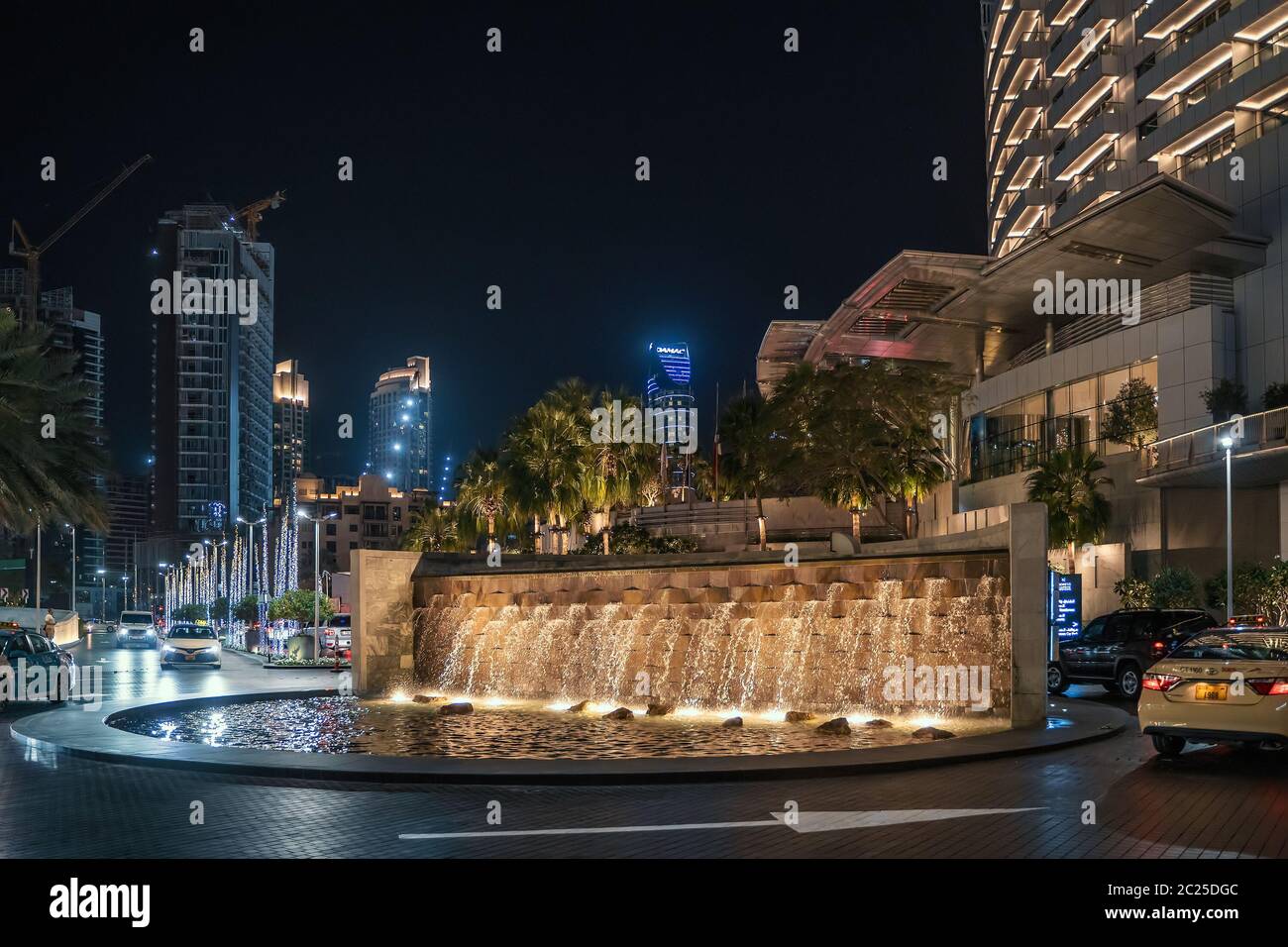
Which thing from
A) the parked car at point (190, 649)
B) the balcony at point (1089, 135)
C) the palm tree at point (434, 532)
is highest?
the balcony at point (1089, 135)

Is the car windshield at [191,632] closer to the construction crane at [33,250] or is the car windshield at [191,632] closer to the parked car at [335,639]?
the parked car at [335,639]

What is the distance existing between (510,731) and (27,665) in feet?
47.3

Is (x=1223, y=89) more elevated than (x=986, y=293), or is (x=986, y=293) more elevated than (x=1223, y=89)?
(x=1223, y=89)

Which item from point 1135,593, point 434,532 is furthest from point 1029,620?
point 434,532

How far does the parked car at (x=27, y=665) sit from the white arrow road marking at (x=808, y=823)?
19552 mm

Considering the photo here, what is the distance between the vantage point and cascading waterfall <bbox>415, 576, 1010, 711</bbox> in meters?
20.6

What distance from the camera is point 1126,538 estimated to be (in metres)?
48.7

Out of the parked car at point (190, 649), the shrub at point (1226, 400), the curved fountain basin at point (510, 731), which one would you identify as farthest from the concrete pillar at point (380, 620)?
the shrub at point (1226, 400)

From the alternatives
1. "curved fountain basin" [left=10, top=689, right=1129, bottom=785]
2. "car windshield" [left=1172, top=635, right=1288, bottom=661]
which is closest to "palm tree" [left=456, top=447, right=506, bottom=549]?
"curved fountain basin" [left=10, top=689, right=1129, bottom=785]

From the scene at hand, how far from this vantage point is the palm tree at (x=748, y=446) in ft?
215
